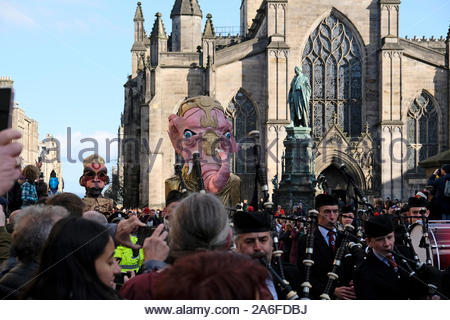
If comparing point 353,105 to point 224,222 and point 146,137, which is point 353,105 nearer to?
point 146,137

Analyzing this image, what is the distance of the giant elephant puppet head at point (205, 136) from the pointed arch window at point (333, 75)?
27692 millimetres

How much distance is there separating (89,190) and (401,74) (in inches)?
1168

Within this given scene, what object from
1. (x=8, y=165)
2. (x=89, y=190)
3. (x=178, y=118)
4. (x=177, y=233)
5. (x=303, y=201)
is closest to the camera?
(x=8, y=165)

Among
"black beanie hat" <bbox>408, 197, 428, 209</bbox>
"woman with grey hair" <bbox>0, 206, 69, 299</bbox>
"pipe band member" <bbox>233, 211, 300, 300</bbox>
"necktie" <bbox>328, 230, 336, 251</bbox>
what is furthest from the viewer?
"black beanie hat" <bbox>408, 197, 428, 209</bbox>

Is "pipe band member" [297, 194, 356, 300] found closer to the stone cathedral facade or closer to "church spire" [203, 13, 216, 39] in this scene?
the stone cathedral facade

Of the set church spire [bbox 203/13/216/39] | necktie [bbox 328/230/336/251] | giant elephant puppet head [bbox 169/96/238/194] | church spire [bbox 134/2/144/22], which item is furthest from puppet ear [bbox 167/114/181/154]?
church spire [bbox 134/2/144/22]

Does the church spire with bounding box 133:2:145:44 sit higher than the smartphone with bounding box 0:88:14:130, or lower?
higher

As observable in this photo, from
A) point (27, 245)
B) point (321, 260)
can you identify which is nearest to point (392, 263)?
point (321, 260)

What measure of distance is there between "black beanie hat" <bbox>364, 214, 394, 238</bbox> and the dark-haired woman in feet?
9.42

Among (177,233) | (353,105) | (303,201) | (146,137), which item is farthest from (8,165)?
(353,105)

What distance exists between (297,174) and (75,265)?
63.2ft

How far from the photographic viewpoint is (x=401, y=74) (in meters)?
36.2

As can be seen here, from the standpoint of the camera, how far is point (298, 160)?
2194cm

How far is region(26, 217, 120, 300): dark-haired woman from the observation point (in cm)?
283
